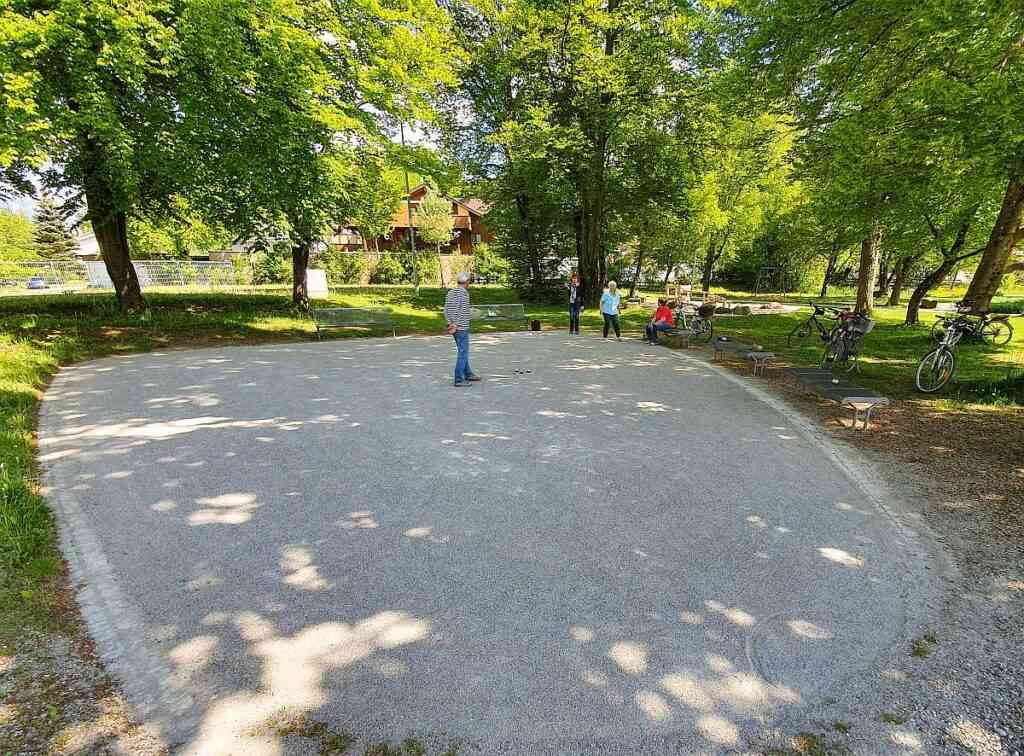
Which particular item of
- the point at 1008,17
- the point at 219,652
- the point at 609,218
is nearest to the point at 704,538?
the point at 219,652

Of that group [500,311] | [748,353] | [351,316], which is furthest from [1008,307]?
[351,316]

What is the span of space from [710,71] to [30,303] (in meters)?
22.0

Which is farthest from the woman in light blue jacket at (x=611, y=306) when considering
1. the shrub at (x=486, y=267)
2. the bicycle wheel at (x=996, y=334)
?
the shrub at (x=486, y=267)

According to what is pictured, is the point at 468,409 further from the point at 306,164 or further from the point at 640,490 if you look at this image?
the point at 306,164

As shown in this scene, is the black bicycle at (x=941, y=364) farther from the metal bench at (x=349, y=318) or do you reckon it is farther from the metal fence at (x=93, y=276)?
the metal fence at (x=93, y=276)

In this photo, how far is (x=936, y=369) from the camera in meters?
7.70

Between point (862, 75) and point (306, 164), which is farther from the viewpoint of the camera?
point (306, 164)

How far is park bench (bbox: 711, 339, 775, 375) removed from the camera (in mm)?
9016

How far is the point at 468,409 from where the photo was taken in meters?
7.12

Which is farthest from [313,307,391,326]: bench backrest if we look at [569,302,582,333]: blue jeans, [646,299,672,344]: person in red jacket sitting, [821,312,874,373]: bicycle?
[821,312,874,373]: bicycle

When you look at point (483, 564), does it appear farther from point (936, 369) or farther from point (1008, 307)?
point (1008, 307)

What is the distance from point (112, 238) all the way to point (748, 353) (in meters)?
16.1

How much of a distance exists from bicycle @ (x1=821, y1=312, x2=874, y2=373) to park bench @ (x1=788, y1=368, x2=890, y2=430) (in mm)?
2223

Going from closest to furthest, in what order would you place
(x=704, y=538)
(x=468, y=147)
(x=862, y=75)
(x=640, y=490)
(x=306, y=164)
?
(x=704, y=538), (x=640, y=490), (x=862, y=75), (x=306, y=164), (x=468, y=147)
